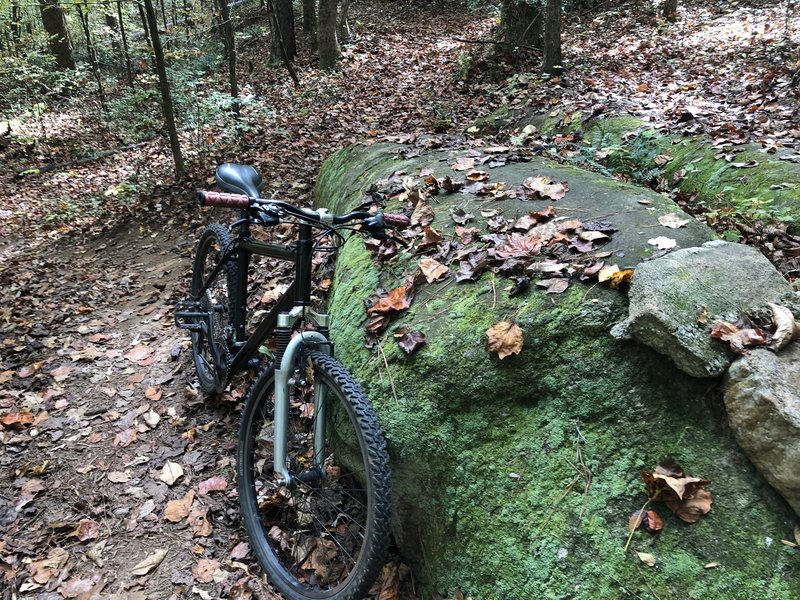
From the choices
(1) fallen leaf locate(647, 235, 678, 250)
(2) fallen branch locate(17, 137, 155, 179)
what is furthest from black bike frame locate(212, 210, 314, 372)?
(2) fallen branch locate(17, 137, 155, 179)

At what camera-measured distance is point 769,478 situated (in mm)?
1991

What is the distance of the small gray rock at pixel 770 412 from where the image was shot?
1908 millimetres

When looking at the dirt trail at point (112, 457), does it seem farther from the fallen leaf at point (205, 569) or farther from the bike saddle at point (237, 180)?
the bike saddle at point (237, 180)

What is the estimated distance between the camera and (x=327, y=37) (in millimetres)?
13773

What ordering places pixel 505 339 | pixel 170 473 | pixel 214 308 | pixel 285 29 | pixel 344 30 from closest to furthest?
pixel 505 339 < pixel 170 473 < pixel 214 308 < pixel 285 29 < pixel 344 30

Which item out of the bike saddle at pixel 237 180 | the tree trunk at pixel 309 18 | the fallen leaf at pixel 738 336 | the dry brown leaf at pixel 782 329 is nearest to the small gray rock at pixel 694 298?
the fallen leaf at pixel 738 336

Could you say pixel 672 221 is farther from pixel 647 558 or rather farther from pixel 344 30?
pixel 344 30

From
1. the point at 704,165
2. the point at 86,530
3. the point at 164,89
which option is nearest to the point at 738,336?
the point at 704,165

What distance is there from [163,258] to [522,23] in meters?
8.60

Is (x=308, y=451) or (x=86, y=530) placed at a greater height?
(x=308, y=451)

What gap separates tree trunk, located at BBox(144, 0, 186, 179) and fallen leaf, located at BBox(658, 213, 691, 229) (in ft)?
25.1

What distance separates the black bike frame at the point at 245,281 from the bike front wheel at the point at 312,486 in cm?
40

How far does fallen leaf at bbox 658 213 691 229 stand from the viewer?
9.62 ft

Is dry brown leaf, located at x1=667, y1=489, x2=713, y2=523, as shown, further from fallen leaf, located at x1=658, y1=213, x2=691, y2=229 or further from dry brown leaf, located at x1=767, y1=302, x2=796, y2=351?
fallen leaf, located at x1=658, y1=213, x2=691, y2=229
